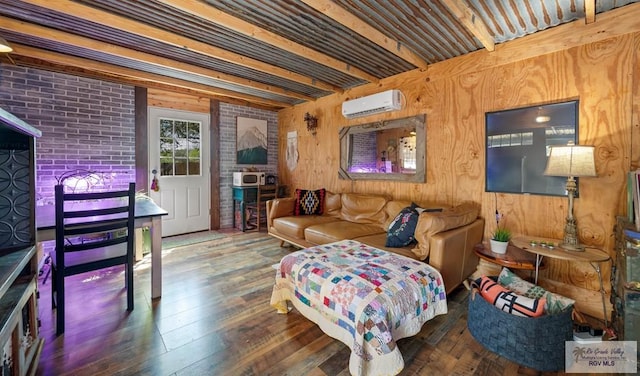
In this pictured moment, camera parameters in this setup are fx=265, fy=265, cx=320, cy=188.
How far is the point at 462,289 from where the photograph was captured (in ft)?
8.45

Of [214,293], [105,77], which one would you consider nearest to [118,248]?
[214,293]

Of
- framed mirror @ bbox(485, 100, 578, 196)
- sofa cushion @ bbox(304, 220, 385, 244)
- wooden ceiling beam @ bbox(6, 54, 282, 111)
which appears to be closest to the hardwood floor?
sofa cushion @ bbox(304, 220, 385, 244)

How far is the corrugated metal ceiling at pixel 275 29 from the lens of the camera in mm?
2059

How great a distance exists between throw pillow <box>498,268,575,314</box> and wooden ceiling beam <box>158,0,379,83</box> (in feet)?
8.62

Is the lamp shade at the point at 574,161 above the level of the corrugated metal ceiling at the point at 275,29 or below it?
below

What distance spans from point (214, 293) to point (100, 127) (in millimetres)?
3039

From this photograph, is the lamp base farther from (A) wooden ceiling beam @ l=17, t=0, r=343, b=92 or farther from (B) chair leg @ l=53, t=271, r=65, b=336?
(B) chair leg @ l=53, t=271, r=65, b=336

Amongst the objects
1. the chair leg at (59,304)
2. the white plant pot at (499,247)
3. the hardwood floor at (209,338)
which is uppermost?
the white plant pot at (499,247)

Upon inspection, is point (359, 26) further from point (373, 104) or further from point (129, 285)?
point (129, 285)

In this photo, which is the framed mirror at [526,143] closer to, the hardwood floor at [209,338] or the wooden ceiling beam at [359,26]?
the wooden ceiling beam at [359,26]

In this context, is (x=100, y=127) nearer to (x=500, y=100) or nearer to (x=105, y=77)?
(x=105, y=77)

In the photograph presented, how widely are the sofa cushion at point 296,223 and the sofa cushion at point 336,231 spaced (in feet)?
0.39

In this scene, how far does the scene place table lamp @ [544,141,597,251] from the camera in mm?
1861

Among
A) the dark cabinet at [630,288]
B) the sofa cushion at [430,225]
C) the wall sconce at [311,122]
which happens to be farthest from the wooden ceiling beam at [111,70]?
the dark cabinet at [630,288]
